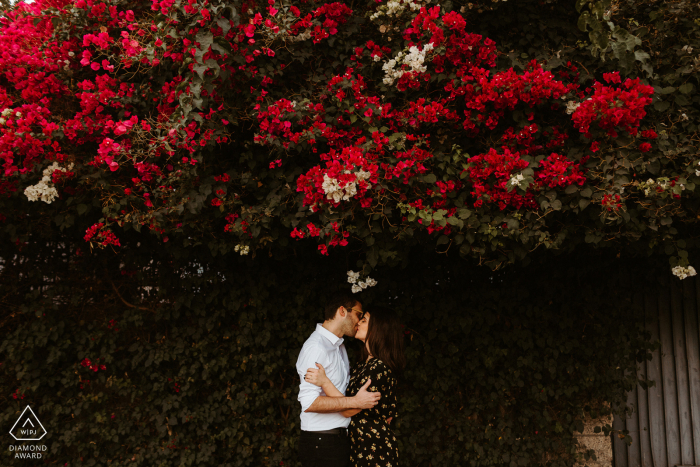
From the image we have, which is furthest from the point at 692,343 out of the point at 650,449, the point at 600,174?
the point at 600,174

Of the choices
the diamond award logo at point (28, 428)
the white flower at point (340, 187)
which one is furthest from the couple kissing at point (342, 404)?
the diamond award logo at point (28, 428)

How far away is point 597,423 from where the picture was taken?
3713 millimetres

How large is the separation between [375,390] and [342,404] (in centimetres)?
21

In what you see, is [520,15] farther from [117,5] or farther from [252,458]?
[252,458]

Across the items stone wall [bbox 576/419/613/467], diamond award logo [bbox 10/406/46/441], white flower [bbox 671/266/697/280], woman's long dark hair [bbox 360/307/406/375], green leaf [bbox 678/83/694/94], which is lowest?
stone wall [bbox 576/419/613/467]

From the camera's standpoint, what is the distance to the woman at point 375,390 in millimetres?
2348

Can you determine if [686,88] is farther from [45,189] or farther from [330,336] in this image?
[45,189]

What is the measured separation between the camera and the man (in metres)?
2.30

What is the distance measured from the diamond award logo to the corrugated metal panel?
4762mm

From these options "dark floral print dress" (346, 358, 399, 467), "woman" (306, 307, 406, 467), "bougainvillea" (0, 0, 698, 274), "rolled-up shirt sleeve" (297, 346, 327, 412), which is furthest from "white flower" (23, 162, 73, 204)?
"dark floral print dress" (346, 358, 399, 467)

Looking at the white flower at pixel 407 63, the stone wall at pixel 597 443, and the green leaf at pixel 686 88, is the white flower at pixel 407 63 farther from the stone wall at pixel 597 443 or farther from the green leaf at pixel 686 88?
the stone wall at pixel 597 443

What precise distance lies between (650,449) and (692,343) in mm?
1000

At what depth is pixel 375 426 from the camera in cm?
240

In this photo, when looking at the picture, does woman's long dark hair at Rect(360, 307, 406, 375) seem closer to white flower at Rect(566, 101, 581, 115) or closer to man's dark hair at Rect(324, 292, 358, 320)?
man's dark hair at Rect(324, 292, 358, 320)
